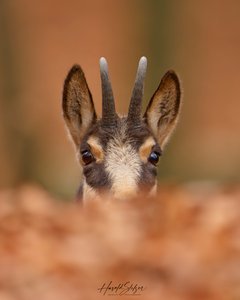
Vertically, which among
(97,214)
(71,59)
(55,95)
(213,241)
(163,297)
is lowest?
(163,297)

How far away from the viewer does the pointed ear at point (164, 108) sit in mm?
13344

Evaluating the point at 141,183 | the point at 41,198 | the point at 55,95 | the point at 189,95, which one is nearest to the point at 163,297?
the point at 141,183

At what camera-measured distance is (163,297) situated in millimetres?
9398

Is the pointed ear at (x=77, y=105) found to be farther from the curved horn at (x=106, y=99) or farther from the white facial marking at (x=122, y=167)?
the white facial marking at (x=122, y=167)

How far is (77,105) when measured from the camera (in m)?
13.4

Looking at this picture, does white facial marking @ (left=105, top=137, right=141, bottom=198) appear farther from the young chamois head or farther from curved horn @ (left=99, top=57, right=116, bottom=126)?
curved horn @ (left=99, top=57, right=116, bottom=126)

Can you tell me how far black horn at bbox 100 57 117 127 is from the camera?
12523mm

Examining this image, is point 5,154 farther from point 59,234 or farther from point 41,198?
point 59,234

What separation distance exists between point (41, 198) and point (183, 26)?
882 centimetres

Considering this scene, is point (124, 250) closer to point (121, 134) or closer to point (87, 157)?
point (87, 157)

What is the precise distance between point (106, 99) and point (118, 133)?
1.11ft
